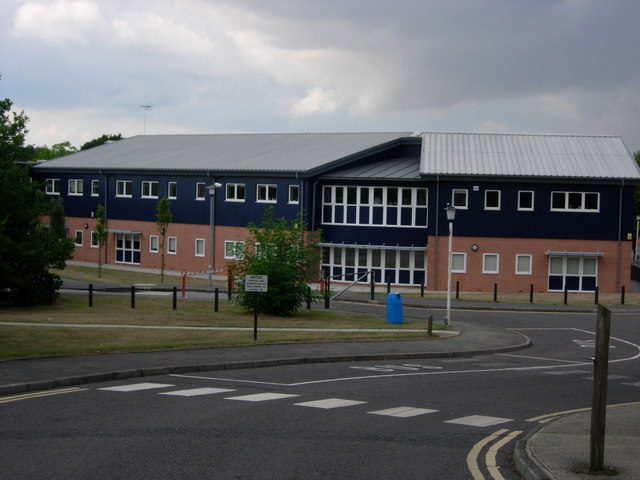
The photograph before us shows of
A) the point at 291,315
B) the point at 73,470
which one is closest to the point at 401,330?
the point at 291,315

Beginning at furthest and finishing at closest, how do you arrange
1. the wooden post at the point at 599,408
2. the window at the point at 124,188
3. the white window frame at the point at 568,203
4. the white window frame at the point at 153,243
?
1. the window at the point at 124,188
2. the white window frame at the point at 153,243
3. the white window frame at the point at 568,203
4. the wooden post at the point at 599,408

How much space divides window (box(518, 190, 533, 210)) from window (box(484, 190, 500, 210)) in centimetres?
120

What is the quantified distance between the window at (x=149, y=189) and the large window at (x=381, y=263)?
13.7 metres

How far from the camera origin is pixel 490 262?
4909 centimetres

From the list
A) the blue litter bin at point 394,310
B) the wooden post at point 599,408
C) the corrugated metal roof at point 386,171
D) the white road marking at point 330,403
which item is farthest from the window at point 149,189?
the wooden post at point 599,408

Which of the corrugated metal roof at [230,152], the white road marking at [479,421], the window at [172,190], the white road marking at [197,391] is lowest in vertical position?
the white road marking at [197,391]

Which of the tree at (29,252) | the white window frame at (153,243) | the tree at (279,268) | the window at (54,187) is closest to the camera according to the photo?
the tree at (29,252)

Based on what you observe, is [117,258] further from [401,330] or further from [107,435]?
[107,435]

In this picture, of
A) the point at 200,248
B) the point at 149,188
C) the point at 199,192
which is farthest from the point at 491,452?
the point at 149,188

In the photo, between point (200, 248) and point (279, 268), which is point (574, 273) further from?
point (200, 248)

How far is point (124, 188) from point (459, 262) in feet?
82.2

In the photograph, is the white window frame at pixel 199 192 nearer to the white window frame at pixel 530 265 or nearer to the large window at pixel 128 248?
the large window at pixel 128 248

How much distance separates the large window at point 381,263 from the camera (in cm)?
5106

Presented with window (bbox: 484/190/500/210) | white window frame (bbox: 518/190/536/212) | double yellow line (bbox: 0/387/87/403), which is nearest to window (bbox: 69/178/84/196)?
window (bbox: 484/190/500/210)
